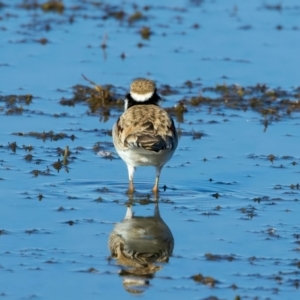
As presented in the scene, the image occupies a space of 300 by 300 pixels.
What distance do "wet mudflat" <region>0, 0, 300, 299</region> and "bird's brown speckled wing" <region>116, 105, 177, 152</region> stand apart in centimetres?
58

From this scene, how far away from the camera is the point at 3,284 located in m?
6.82

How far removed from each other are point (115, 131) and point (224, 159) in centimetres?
165

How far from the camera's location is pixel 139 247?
7.79 metres

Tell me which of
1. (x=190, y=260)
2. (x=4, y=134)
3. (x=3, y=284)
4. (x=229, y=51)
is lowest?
(x=3, y=284)

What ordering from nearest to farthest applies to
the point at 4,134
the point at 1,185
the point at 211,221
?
the point at 211,221
the point at 1,185
the point at 4,134

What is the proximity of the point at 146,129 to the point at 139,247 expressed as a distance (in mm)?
1613

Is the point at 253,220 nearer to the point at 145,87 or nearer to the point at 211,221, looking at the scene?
the point at 211,221

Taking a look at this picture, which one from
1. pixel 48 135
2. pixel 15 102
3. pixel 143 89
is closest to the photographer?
pixel 143 89

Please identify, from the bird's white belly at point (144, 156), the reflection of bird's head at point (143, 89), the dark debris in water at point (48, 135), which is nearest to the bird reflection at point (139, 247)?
the bird's white belly at point (144, 156)

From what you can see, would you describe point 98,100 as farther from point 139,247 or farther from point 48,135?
point 139,247

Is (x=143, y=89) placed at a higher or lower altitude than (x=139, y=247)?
higher

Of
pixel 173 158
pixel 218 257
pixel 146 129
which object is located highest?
pixel 173 158

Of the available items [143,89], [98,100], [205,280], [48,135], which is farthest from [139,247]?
[98,100]

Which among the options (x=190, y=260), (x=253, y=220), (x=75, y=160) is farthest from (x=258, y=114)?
(x=190, y=260)
